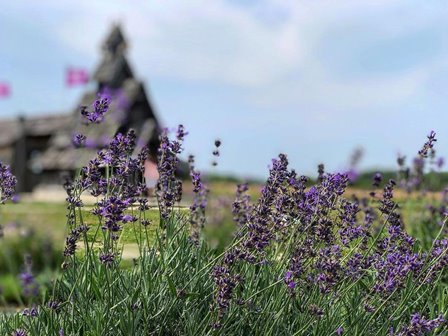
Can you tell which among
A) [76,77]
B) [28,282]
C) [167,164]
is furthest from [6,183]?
[76,77]

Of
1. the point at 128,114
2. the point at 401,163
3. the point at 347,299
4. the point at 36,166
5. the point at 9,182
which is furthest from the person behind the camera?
the point at 36,166

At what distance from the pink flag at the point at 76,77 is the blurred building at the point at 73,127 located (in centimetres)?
34

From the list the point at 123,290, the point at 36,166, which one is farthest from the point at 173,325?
the point at 36,166

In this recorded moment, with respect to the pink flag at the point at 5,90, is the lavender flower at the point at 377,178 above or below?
below

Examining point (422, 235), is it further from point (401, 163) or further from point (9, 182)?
point (9, 182)

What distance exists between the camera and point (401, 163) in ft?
24.0

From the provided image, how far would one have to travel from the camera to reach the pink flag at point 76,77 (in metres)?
23.4

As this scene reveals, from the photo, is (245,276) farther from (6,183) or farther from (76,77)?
(76,77)

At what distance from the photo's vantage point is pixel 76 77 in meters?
23.6

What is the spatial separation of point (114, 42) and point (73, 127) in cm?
284

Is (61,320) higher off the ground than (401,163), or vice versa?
(401,163)

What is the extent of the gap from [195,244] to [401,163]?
10.4ft

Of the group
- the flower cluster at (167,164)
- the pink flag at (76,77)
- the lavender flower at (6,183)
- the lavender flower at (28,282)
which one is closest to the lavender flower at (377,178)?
the flower cluster at (167,164)

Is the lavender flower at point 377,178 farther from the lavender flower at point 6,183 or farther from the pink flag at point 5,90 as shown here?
the pink flag at point 5,90
